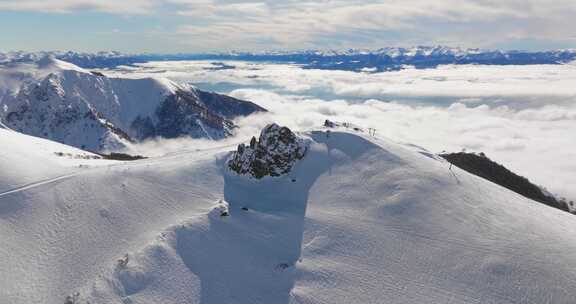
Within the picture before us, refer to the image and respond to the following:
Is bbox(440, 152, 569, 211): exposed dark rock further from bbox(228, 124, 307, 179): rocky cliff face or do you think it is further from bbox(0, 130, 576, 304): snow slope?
bbox(228, 124, 307, 179): rocky cliff face

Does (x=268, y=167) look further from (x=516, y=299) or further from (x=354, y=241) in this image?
(x=516, y=299)

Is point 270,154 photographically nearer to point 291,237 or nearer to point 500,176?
point 291,237

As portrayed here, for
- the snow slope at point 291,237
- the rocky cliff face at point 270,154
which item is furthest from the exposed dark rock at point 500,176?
the rocky cliff face at point 270,154

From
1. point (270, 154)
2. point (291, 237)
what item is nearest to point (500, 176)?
point (270, 154)

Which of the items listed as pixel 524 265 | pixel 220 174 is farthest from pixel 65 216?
pixel 524 265

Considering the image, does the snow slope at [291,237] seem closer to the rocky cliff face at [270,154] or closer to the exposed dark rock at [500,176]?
the rocky cliff face at [270,154]

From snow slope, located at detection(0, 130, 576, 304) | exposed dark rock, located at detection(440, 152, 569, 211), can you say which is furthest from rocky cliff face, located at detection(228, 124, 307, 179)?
exposed dark rock, located at detection(440, 152, 569, 211)
